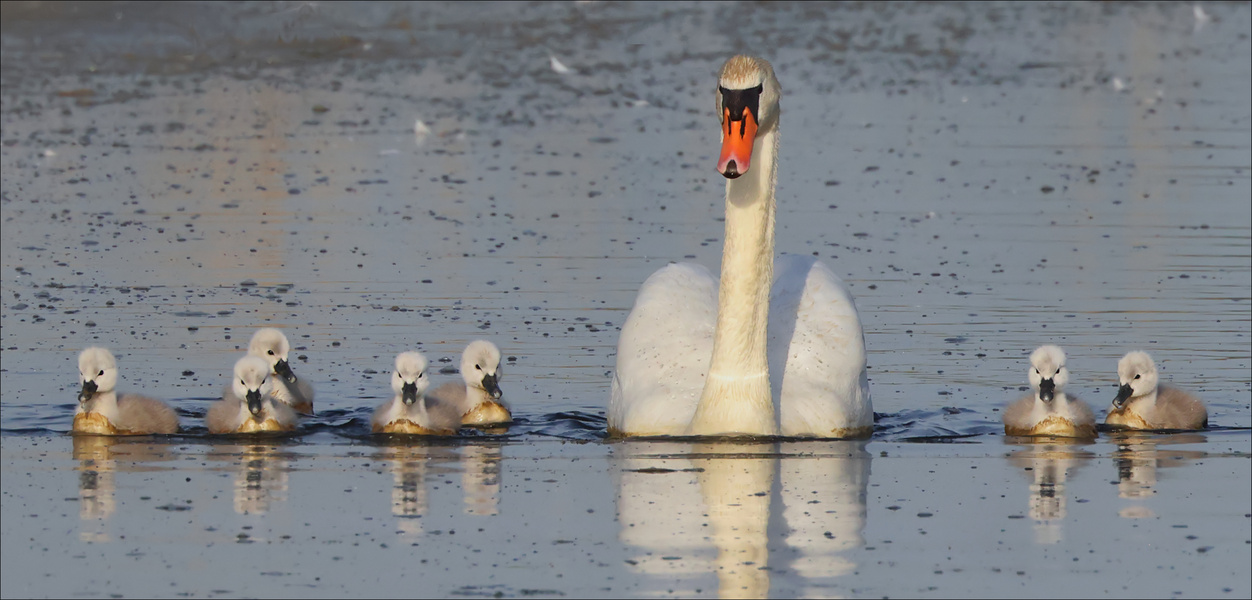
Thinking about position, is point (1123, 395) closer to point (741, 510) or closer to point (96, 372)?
point (741, 510)

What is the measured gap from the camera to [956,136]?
18719 millimetres

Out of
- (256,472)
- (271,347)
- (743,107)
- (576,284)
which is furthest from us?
(576,284)

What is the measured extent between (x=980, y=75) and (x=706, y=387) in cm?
1431

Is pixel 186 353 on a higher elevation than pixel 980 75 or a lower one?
lower

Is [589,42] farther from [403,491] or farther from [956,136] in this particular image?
[403,491]

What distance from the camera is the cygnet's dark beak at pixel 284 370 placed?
1026 cm

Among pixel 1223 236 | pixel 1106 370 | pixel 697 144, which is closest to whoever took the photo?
pixel 1106 370

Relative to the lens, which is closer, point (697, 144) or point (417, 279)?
point (417, 279)

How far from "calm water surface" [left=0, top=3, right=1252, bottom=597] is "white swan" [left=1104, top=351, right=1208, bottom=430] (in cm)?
18

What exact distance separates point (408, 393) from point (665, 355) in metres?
1.23

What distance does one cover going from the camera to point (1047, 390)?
31.8 ft

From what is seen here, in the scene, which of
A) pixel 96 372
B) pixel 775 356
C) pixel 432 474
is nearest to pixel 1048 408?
pixel 775 356

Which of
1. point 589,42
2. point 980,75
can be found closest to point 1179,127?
point 980,75

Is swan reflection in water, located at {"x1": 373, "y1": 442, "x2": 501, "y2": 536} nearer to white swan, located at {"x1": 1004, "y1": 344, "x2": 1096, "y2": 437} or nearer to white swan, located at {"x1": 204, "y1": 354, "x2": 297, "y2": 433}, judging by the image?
white swan, located at {"x1": 204, "y1": 354, "x2": 297, "y2": 433}
